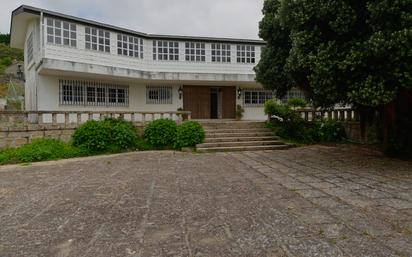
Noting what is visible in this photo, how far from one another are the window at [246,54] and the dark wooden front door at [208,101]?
6.59 ft

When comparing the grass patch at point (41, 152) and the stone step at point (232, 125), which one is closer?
the grass patch at point (41, 152)

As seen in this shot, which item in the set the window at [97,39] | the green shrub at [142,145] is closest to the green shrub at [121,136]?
the green shrub at [142,145]

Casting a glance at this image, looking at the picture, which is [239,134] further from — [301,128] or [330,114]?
[330,114]

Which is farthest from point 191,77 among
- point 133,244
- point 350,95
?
point 133,244

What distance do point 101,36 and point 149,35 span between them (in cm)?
301

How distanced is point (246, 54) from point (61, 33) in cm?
1101

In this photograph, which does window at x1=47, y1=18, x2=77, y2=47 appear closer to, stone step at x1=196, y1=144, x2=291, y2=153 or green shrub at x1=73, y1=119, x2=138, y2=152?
green shrub at x1=73, y1=119, x2=138, y2=152

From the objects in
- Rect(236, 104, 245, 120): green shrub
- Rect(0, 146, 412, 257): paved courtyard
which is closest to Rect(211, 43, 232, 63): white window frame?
Rect(236, 104, 245, 120): green shrub

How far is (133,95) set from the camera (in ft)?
62.3

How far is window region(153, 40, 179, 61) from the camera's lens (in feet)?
63.2

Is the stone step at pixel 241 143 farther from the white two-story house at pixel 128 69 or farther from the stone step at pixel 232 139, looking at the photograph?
the white two-story house at pixel 128 69

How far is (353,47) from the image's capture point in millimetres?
7273

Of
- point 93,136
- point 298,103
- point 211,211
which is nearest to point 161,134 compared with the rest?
point 93,136

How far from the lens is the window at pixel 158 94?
64.2ft
